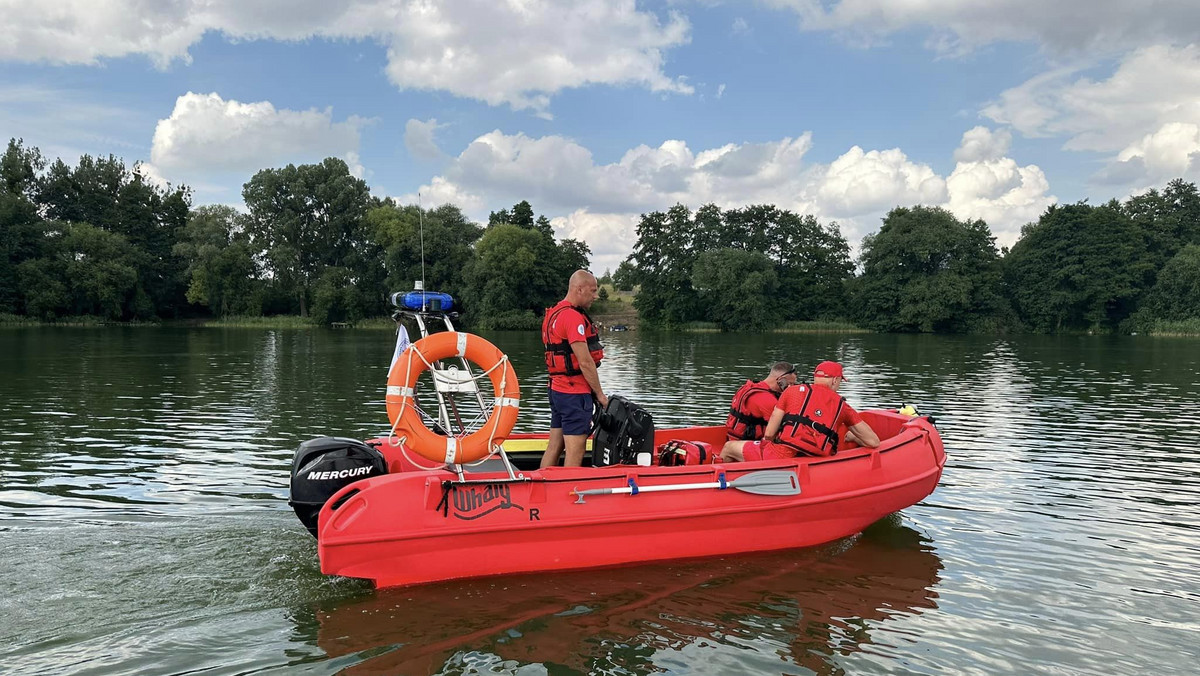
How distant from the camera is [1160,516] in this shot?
7871 mm

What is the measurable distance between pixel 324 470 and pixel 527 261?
193ft

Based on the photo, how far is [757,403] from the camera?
7711mm

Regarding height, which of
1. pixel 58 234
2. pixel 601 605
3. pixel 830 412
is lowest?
pixel 601 605

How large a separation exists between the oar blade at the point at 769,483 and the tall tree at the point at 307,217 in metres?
65.5

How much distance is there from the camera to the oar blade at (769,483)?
21.0ft

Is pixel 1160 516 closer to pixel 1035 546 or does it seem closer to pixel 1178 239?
pixel 1035 546

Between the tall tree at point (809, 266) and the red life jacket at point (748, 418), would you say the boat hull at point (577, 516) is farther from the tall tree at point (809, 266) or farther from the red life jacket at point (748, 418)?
the tall tree at point (809, 266)

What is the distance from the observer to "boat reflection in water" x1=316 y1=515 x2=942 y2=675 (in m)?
4.66

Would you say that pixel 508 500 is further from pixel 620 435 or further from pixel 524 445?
pixel 524 445

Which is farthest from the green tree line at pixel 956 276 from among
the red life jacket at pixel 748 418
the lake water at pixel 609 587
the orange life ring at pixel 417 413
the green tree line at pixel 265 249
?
the orange life ring at pixel 417 413

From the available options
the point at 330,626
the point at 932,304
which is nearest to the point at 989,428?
the point at 330,626

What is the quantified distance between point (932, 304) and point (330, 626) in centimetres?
6079

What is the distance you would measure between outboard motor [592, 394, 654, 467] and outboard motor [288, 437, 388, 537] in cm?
177

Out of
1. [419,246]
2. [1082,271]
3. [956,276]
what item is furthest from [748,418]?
[1082,271]
